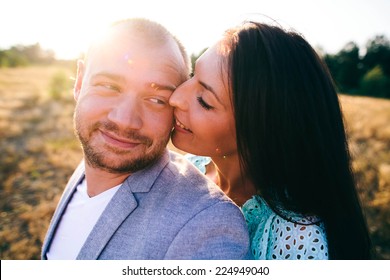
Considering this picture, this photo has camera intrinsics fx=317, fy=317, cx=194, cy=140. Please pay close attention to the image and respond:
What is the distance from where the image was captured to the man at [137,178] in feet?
4.83

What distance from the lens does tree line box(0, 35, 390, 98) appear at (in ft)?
23.9

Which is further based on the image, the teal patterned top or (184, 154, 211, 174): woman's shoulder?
(184, 154, 211, 174): woman's shoulder

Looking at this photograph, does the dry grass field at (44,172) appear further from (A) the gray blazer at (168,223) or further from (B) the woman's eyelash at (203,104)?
(A) the gray blazer at (168,223)

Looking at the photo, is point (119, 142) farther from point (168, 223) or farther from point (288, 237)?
point (288, 237)

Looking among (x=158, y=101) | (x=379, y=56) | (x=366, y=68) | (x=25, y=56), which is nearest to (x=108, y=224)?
(x=158, y=101)

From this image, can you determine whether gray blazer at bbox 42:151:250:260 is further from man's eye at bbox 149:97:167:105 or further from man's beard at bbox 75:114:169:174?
man's eye at bbox 149:97:167:105

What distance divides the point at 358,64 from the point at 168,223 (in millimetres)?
13891

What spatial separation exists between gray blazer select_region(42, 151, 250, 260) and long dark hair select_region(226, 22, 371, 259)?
1.56 ft

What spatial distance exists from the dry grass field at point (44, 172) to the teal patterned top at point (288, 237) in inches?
34.3

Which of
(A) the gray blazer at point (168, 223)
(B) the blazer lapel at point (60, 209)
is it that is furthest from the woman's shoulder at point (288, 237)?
(B) the blazer lapel at point (60, 209)

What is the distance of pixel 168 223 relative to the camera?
150 centimetres

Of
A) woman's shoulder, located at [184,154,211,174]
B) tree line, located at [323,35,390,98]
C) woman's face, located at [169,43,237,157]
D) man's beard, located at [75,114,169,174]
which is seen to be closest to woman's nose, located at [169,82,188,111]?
woman's face, located at [169,43,237,157]
